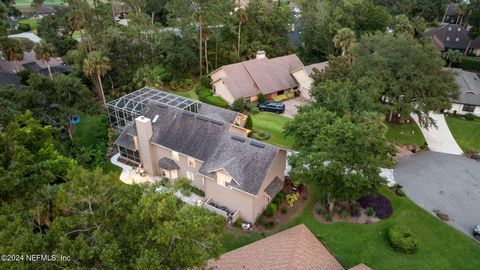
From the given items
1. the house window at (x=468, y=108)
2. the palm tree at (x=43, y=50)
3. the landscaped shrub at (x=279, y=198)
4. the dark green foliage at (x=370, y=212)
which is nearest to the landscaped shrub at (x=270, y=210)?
the landscaped shrub at (x=279, y=198)

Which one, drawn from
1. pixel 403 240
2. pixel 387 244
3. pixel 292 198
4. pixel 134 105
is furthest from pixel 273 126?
pixel 403 240

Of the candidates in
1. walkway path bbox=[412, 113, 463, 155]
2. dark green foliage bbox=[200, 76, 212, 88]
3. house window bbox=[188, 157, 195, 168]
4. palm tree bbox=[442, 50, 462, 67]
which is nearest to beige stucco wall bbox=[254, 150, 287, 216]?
house window bbox=[188, 157, 195, 168]

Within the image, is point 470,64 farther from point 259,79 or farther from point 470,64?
point 259,79

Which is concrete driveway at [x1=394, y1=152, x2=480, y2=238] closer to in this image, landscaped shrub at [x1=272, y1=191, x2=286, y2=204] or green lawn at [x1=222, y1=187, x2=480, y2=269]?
green lawn at [x1=222, y1=187, x2=480, y2=269]

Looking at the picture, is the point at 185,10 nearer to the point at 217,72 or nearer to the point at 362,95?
the point at 217,72

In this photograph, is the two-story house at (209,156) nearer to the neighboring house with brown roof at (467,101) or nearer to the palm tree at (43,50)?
the palm tree at (43,50)

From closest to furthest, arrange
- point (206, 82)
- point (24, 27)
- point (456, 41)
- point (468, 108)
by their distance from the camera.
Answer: point (468, 108) < point (206, 82) < point (456, 41) < point (24, 27)
